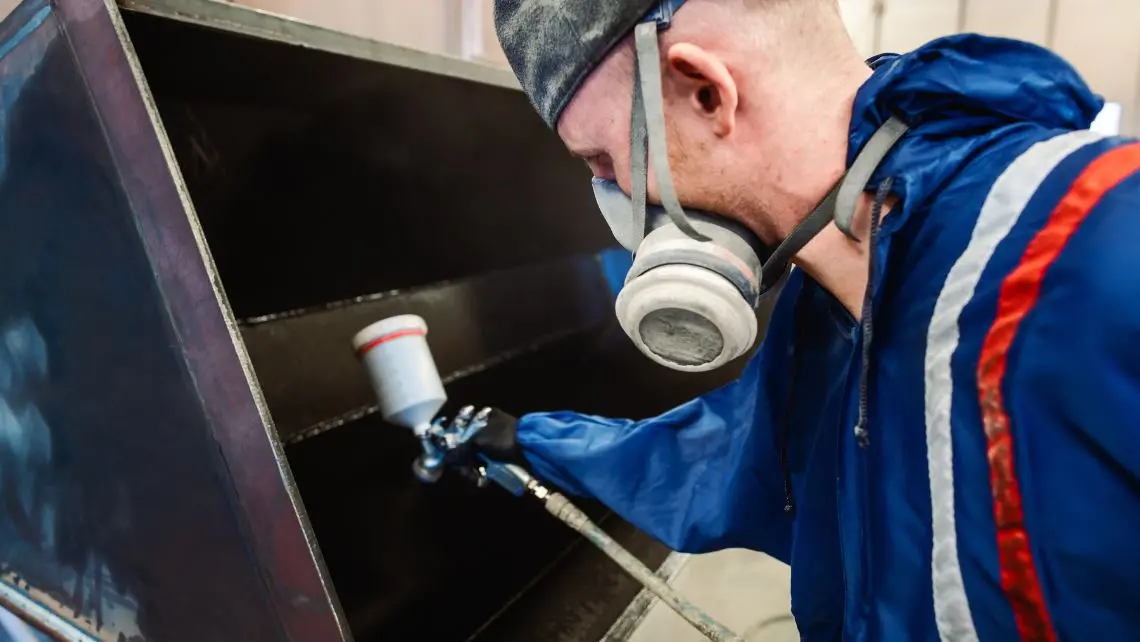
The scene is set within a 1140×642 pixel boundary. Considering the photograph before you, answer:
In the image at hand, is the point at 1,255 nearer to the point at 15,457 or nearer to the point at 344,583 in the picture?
the point at 15,457

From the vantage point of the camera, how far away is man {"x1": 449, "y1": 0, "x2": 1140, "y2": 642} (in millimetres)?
450

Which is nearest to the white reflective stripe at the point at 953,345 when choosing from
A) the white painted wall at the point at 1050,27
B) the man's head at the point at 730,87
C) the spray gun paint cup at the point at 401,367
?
the man's head at the point at 730,87

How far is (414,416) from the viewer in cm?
100

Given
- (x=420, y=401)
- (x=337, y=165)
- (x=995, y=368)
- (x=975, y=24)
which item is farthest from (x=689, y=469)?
(x=975, y=24)

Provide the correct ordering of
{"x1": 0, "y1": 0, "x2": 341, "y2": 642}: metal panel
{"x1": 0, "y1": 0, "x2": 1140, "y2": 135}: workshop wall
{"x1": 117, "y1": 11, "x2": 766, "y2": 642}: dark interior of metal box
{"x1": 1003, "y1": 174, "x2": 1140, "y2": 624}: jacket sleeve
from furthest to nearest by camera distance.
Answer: {"x1": 0, "y1": 0, "x2": 1140, "y2": 135}: workshop wall → {"x1": 117, "y1": 11, "x2": 766, "y2": 642}: dark interior of metal box → {"x1": 0, "y1": 0, "x2": 341, "y2": 642}: metal panel → {"x1": 1003, "y1": 174, "x2": 1140, "y2": 624}: jacket sleeve

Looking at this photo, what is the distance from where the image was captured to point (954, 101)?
1.77ft

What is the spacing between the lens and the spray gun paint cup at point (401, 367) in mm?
967

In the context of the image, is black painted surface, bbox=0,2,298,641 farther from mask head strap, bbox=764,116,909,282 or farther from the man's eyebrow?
mask head strap, bbox=764,116,909,282

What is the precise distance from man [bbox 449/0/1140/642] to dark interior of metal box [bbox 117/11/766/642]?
544mm

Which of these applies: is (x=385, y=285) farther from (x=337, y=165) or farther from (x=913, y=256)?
(x=913, y=256)

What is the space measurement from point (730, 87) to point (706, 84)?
25mm

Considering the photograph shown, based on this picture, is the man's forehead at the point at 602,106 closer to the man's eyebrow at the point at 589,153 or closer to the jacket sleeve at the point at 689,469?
the man's eyebrow at the point at 589,153

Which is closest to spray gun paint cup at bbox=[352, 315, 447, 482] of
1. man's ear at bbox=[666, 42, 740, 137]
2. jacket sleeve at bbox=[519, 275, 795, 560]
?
jacket sleeve at bbox=[519, 275, 795, 560]

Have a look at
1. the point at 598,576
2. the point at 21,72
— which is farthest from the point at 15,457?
the point at 598,576
